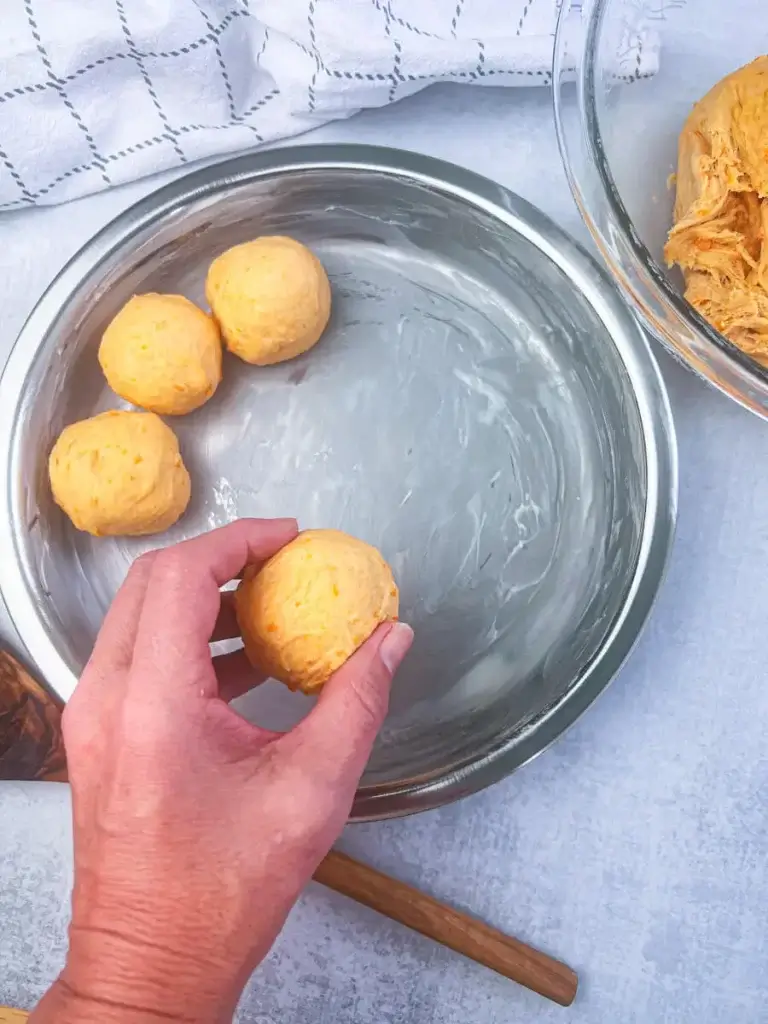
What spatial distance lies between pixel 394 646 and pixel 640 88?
1.64ft

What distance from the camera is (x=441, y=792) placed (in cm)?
66

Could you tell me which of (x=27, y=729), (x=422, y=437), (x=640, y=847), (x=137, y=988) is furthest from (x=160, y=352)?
(x=640, y=847)

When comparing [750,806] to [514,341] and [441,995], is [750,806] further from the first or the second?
[514,341]

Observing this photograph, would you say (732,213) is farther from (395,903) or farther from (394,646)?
(395,903)

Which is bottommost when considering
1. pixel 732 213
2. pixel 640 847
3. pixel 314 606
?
pixel 640 847

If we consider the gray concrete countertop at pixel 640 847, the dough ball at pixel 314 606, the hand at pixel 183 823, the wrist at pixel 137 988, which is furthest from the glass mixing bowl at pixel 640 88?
the wrist at pixel 137 988

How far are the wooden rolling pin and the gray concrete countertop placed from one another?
2cm

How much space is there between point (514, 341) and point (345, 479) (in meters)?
0.20

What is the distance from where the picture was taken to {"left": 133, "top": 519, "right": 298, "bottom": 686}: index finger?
1.72ft

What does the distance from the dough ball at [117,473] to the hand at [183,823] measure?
156 mm

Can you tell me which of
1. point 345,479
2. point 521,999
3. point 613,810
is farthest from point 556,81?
point 521,999

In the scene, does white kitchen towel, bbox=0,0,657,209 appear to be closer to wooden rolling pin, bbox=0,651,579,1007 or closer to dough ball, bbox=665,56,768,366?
dough ball, bbox=665,56,768,366

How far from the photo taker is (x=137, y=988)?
1.68ft

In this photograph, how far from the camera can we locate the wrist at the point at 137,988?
1.67 feet
